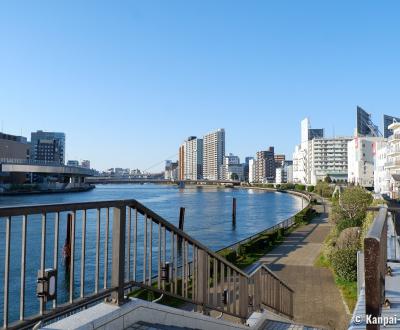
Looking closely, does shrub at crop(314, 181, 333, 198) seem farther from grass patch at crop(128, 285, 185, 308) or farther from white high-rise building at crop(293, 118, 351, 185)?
grass patch at crop(128, 285, 185, 308)

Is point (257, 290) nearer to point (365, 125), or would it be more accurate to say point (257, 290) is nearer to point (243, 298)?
point (243, 298)

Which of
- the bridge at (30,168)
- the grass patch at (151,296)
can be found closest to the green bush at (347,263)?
the grass patch at (151,296)

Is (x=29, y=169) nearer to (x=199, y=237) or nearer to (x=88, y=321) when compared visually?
(x=199, y=237)

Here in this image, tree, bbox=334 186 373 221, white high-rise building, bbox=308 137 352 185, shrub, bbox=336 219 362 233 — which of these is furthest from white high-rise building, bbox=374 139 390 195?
white high-rise building, bbox=308 137 352 185

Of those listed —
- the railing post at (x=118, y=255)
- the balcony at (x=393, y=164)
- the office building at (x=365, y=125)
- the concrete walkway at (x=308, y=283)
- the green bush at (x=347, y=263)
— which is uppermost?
the office building at (x=365, y=125)

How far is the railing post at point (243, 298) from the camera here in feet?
24.6

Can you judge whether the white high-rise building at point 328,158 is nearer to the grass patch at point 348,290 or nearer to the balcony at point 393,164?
the balcony at point 393,164

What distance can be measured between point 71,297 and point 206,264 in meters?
2.65

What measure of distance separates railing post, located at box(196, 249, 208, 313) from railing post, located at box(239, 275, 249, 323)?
167cm

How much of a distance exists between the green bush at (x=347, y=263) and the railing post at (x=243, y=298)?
426 inches

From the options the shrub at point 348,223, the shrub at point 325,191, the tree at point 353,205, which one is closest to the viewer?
the shrub at point 348,223

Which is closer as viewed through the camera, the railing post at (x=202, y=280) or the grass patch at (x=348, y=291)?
the railing post at (x=202, y=280)

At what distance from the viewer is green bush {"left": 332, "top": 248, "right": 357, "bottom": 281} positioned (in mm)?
17266

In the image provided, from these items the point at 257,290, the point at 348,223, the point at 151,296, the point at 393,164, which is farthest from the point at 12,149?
the point at 257,290
